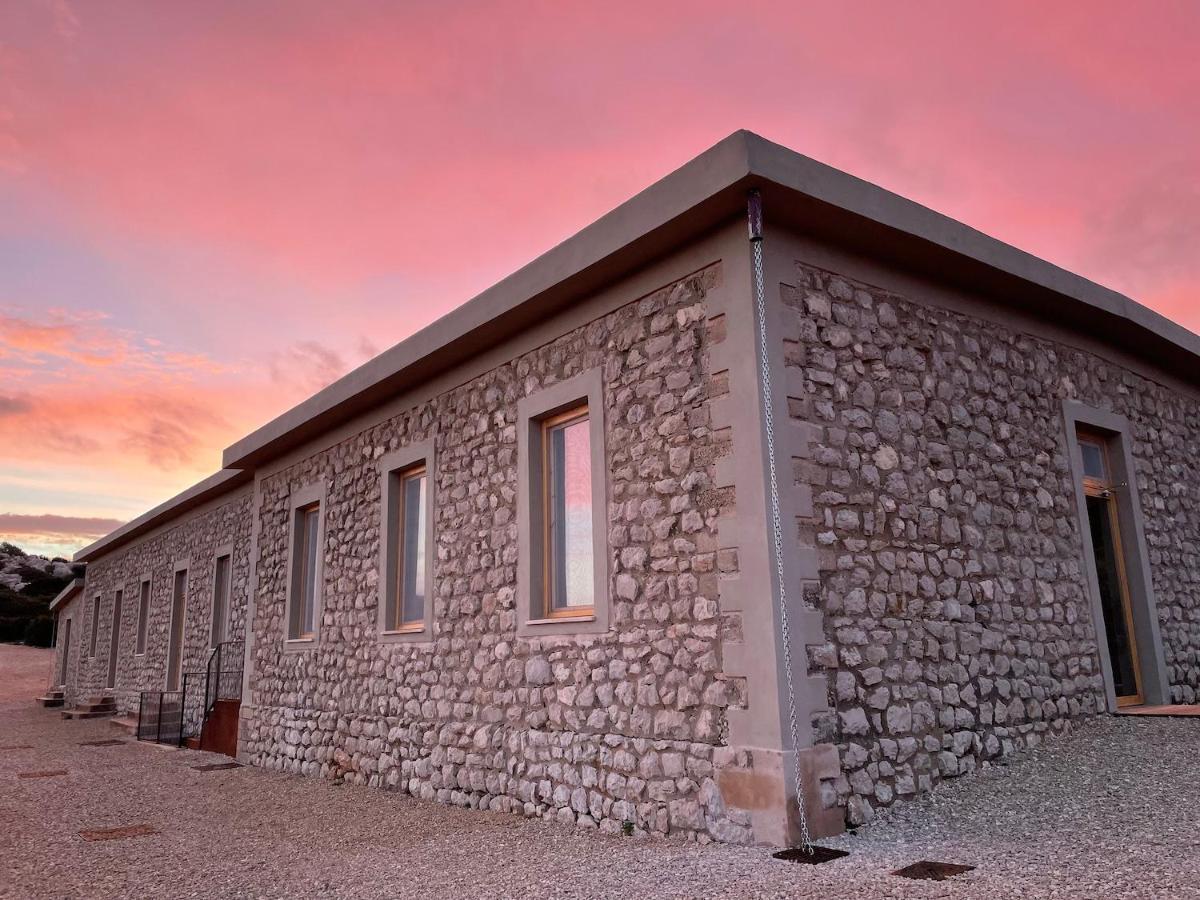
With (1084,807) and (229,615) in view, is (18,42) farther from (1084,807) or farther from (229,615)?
(1084,807)

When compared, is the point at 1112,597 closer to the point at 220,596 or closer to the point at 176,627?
the point at 220,596

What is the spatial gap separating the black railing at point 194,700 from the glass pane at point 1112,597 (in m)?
Answer: 9.98

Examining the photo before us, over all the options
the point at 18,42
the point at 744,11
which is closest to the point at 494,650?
the point at 744,11

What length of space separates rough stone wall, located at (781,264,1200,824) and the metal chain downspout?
201 millimetres

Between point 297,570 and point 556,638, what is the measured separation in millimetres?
5223

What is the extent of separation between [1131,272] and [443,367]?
26.6 feet

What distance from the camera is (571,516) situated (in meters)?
6.02

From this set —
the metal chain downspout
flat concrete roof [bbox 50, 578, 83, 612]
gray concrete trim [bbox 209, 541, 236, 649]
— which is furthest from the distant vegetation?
the metal chain downspout

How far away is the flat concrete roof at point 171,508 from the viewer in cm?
1273

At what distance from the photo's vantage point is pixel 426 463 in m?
7.54

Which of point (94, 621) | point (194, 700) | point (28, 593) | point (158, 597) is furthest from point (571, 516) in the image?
point (28, 593)

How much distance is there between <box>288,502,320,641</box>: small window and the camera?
9547 millimetres

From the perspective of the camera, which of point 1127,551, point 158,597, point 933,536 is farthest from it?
point 158,597

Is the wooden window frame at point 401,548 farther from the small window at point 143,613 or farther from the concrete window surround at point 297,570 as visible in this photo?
the small window at point 143,613
